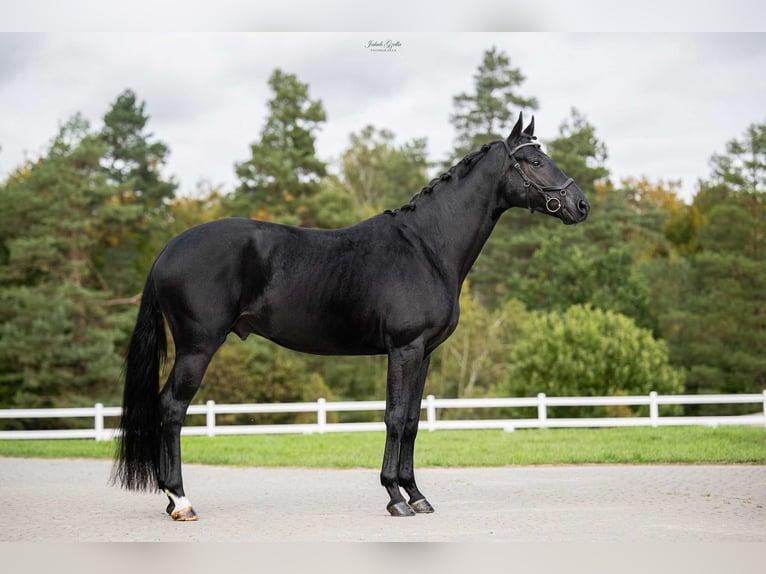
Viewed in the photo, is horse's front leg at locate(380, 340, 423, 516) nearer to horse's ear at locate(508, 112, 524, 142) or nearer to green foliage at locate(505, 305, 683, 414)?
horse's ear at locate(508, 112, 524, 142)

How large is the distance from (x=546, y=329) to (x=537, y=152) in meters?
14.8

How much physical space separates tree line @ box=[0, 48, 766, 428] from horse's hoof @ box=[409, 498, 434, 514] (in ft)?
46.9

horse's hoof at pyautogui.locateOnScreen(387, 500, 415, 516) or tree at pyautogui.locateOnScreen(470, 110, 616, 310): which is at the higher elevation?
tree at pyautogui.locateOnScreen(470, 110, 616, 310)

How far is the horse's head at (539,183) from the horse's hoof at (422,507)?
248 centimetres

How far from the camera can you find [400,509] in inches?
237

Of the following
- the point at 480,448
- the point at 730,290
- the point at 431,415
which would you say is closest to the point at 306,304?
the point at 480,448

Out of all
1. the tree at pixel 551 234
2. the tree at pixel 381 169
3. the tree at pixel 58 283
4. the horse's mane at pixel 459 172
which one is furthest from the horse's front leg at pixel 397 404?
the tree at pixel 381 169

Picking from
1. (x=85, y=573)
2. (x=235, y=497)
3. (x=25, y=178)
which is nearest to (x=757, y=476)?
(x=235, y=497)

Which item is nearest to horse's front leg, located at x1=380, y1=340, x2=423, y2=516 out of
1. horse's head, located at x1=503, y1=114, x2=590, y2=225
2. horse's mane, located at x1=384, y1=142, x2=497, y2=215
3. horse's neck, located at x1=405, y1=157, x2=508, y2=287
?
horse's neck, located at x1=405, y1=157, x2=508, y2=287

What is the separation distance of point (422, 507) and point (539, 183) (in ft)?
8.93

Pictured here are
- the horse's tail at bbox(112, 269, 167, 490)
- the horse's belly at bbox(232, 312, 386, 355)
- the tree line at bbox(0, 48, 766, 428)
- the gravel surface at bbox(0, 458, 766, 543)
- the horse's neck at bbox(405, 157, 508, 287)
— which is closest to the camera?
the gravel surface at bbox(0, 458, 766, 543)

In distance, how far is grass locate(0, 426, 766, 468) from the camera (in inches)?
421

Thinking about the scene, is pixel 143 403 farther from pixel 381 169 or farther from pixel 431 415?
pixel 381 169

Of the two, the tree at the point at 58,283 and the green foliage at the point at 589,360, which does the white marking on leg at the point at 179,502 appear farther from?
the tree at the point at 58,283
